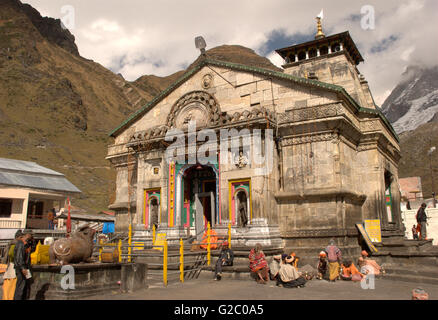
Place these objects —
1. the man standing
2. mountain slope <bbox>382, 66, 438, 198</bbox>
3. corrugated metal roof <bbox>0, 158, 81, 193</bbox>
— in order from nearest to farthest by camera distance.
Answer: corrugated metal roof <bbox>0, 158, 81, 193</bbox>
the man standing
mountain slope <bbox>382, 66, 438, 198</bbox>

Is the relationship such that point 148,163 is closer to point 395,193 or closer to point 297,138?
point 297,138

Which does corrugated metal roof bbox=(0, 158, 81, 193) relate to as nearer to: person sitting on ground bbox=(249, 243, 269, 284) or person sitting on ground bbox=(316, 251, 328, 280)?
person sitting on ground bbox=(249, 243, 269, 284)

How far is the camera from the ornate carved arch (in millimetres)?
21408

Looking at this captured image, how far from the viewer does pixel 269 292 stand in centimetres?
1202

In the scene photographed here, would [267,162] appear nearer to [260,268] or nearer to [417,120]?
[260,268]

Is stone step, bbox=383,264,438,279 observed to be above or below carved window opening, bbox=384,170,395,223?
below

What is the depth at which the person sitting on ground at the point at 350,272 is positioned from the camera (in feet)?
46.2

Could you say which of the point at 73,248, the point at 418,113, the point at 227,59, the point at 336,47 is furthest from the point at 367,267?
the point at 227,59

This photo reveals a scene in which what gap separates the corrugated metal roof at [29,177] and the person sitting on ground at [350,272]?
2734cm

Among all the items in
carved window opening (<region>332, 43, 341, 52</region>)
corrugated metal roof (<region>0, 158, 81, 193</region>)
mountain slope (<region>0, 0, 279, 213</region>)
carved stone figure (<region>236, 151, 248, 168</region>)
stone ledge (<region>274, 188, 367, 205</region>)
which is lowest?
stone ledge (<region>274, 188, 367, 205</region>)

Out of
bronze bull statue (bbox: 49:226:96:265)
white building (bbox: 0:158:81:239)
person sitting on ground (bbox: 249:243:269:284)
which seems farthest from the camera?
white building (bbox: 0:158:81:239)

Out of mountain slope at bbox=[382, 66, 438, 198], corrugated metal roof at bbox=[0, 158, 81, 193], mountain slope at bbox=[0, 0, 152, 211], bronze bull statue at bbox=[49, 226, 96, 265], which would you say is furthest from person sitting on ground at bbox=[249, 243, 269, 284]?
mountain slope at bbox=[0, 0, 152, 211]

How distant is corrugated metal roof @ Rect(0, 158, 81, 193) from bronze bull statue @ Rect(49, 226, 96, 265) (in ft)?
72.4

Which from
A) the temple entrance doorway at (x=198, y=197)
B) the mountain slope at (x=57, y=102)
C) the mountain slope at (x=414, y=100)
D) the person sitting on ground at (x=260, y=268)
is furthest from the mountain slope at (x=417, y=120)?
the mountain slope at (x=57, y=102)
